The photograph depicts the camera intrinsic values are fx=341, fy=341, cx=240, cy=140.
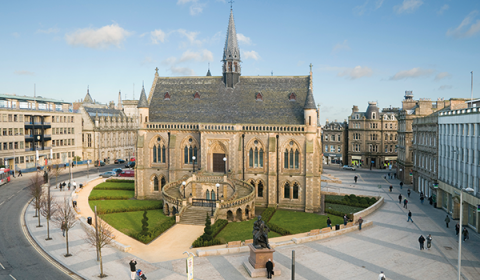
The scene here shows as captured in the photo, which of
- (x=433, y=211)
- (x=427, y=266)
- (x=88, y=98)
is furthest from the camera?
(x=88, y=98)

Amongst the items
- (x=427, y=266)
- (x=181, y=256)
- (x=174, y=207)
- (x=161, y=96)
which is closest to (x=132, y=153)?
(x=161, y=96)

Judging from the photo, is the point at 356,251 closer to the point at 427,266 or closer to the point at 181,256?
the point at 427,266

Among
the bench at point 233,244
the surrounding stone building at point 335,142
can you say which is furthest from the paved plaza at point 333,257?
the surrounding stone building at point 335,142

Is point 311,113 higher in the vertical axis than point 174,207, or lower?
higher

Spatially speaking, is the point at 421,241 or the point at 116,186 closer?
the point at 421,241

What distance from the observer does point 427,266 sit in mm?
28609

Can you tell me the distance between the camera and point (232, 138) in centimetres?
5056

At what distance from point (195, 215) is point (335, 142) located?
7130cm

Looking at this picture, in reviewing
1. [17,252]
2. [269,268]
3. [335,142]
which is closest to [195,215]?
[269,268]

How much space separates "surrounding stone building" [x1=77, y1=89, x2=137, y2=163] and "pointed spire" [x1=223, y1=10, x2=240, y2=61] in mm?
52780

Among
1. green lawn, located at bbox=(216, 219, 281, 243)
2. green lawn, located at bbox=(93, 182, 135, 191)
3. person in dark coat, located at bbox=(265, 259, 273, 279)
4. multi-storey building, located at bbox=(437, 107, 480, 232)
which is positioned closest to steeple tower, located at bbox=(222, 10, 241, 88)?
green lawn, located at bbox=(93, 182, 135, 191)

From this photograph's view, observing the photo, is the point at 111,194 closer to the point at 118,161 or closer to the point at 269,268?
the point at 269,268

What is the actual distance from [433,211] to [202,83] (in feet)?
132

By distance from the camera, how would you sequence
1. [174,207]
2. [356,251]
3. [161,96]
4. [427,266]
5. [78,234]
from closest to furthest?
[427,266] → [356,251] → [78,234] → [174,207] → [161,96]
